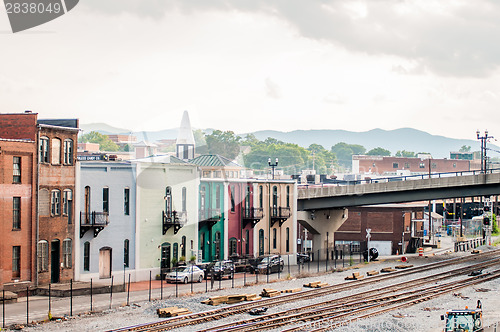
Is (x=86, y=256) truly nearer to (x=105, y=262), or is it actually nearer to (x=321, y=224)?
(x=105, y=262)

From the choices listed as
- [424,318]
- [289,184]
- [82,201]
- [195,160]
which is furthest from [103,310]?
[195,160]

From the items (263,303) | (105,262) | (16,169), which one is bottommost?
(263,303)

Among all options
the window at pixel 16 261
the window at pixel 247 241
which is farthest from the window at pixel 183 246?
the window at pixel 16 261

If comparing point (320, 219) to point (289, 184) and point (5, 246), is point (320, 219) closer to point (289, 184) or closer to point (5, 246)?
point (289, 184)

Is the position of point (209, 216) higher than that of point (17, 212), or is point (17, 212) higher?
point (17, 212)

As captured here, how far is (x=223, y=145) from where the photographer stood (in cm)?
12338

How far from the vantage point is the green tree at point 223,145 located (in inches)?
4509

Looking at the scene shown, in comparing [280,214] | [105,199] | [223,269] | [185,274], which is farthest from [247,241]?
[105,199]

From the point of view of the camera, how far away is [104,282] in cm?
5028

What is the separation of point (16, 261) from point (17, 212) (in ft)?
10.3

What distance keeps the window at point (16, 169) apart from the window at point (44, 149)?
1685 mm

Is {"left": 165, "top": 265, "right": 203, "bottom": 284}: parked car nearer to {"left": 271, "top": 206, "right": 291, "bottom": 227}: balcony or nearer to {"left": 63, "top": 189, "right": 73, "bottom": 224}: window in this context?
{"left": 63, "top": 189, "right": 73, "bottom": 224}: window

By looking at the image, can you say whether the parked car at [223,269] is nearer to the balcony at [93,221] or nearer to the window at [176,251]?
the window at [176,251]

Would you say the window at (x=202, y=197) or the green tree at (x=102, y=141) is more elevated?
the green tree at (x=102, y=141)
